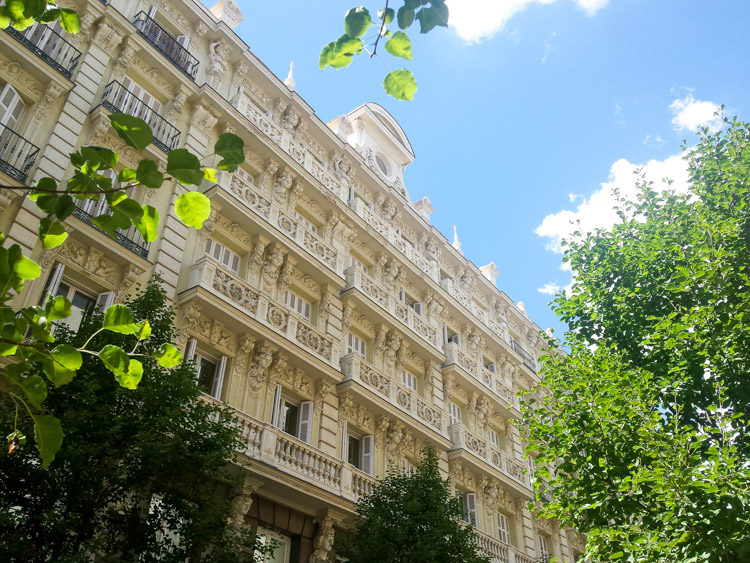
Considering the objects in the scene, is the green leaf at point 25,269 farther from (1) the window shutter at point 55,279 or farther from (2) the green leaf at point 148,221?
(1) the window shutter at point 55,279

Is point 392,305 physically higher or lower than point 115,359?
higher

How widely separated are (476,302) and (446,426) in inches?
339

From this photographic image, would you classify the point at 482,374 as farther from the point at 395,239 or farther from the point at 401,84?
the point at 401,84

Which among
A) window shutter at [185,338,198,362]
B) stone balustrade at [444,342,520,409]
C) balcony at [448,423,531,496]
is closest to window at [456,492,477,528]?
balcony at [448,423,531,496]

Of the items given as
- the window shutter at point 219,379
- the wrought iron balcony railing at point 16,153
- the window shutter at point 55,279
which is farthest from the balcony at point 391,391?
the wrought iron balcony railing at point 16,153

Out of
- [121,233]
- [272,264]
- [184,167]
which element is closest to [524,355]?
[272,264]

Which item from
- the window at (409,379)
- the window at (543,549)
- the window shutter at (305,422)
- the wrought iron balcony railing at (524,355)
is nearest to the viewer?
the window shutter at (305,422)

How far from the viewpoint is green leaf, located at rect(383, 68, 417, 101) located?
4.23 meters

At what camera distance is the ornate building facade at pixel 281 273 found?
45.8 ft

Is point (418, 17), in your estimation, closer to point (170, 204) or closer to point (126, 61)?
point (170, 204)

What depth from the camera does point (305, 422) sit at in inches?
649

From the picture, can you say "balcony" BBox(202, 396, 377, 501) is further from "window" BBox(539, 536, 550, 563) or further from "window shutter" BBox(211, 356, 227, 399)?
"window" BBox(539, 536, 550, 563)

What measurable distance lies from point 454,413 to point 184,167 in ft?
67.8

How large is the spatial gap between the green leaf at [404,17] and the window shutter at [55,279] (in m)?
10.3
